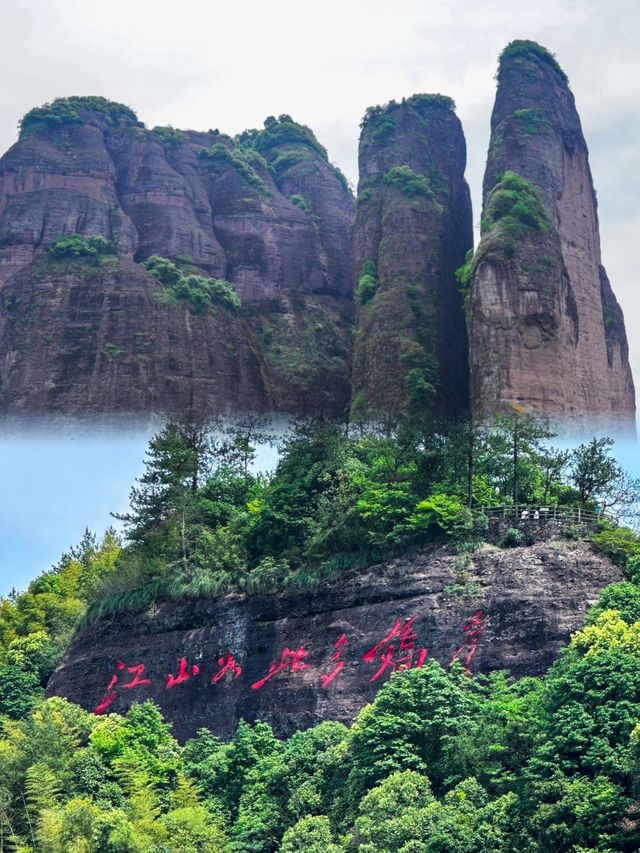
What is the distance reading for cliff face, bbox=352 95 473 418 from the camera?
173 feet

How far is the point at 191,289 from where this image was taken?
2271 inches

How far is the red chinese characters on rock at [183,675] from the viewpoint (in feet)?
123

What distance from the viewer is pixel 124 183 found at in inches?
2472

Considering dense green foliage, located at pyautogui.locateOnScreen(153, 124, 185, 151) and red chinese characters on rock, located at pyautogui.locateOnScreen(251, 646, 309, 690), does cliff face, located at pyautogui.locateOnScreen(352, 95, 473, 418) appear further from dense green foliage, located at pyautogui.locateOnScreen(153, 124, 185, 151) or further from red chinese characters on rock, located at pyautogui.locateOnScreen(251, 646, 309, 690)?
red chinese characters on rock, located at pyautogui.locateOnScreen(251, 646, 309, 690)

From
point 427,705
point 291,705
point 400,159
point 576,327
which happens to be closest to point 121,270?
point 400,159

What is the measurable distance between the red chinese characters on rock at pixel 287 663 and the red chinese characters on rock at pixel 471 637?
13.4ft

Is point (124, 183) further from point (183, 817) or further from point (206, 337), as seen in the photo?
point (183, 817)

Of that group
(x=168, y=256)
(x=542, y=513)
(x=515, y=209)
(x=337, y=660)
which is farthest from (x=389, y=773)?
(x=168, y=256)

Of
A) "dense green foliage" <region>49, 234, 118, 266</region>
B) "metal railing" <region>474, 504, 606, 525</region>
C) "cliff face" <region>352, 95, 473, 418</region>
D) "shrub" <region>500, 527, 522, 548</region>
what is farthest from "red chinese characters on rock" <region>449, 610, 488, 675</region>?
"dense green foliage" <region>49, 234, 118, 266</region>

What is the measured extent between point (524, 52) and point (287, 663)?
2898 cm

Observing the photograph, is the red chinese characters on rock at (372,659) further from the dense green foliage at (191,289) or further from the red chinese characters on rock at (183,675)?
the dense green foliage at (191,289)

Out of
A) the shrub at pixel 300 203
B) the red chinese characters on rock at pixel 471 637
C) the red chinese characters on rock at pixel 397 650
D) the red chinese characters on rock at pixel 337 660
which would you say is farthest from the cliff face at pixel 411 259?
the red chinese characters on rock at pixel 471 637

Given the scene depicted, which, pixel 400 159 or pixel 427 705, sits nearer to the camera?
pixel 427 705

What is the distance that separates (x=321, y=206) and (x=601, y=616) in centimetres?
3785
